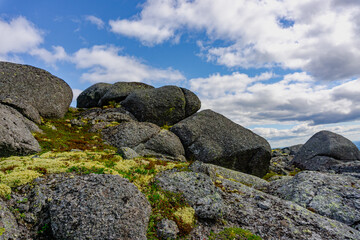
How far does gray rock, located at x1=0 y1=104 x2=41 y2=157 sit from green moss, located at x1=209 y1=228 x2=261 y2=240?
49.6ft

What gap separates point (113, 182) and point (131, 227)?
2527mm

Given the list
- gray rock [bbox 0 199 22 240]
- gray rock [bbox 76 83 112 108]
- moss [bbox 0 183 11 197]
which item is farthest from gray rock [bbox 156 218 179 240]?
gray rock [bbox 76 83 112 108]

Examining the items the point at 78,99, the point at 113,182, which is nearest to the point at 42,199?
the point at 113,182

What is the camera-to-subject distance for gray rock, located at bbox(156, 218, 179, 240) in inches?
354

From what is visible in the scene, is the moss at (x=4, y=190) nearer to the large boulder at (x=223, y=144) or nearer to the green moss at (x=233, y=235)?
the green moss at (x=233, y=235)

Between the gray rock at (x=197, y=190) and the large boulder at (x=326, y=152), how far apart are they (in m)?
28.3

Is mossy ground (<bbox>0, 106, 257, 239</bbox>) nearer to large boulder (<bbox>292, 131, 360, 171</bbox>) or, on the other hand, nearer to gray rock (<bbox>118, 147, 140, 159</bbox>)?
gray rock (<bbox>118, 147, 140, 159</bbox>)

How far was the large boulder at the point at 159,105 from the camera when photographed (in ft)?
103

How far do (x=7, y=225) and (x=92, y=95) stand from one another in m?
35.0

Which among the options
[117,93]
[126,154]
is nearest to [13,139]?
[126,154]

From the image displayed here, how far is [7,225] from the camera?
753 centimetres

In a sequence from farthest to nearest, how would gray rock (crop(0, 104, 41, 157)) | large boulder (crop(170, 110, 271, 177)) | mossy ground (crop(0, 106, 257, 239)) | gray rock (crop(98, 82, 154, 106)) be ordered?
gray rock (crop(98, 82, 154, 106)), large boulder (crop(170, 110, 271, 177)), gray rock (crop(0, 104, 41, 157)), mossy ground (crop(0, 106, 257, 239))

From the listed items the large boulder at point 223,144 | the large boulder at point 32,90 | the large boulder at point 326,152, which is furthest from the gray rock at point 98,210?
the large boulder at point 326,152

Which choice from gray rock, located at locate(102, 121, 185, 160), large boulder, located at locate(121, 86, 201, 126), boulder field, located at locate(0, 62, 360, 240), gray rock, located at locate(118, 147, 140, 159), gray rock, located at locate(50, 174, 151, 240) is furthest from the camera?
large boulder, located at locate(121, 86, 201, 126)
